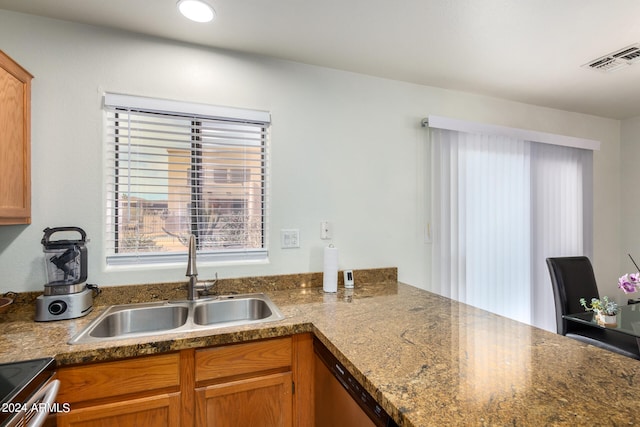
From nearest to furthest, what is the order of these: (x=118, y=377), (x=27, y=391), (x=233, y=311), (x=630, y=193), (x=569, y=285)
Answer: (x=27, y=391)
(x=118, y=377)
(x=233, y=311)
(x=569, y=285)
(x=630, y=193)

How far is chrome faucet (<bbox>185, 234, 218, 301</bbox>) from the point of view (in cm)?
164

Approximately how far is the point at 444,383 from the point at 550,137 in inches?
108

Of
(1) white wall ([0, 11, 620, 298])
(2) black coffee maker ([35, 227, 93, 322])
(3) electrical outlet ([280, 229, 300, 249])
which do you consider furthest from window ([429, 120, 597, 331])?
(2) black coffee maker ([35, 227, 93, 322])

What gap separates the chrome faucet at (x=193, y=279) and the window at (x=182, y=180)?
175mm

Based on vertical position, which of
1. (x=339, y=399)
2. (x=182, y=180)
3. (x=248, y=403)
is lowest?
(x=248, y=403)

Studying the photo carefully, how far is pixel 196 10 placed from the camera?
147cm

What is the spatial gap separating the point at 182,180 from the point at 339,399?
4.59ft

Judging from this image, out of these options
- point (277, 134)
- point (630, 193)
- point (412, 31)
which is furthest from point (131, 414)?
point (630, 193)

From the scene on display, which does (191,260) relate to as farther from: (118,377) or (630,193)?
(630,193)

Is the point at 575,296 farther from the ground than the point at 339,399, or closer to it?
farther from the ground

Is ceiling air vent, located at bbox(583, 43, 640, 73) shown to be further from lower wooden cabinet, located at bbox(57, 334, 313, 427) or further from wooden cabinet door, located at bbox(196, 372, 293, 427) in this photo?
wooden cabinet door, located at bbox(196, 372, 293, 427)

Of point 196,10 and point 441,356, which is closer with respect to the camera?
point 441,356

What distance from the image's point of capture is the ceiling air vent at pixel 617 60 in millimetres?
1838

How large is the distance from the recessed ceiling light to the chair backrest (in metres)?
2.56
